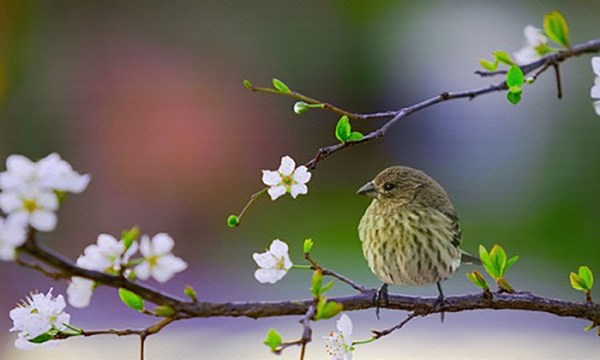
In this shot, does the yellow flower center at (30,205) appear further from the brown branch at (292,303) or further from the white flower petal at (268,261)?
the white flower petal at (268,261)

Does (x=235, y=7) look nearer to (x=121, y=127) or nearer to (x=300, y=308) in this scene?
(x=121, y=127)

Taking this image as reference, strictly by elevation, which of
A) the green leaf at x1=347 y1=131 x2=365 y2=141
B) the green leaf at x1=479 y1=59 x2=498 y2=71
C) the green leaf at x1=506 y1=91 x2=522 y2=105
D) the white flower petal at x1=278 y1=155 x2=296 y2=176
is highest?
the green leaf at x1=479 y1=59 x2=498 y2=71

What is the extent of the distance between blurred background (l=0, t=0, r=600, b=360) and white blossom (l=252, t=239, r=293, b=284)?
1.03m

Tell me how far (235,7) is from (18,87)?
1.41 ft

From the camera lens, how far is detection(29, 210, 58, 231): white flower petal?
0.74 ft

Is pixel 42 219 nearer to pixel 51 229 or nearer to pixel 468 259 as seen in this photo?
pixel 51 229

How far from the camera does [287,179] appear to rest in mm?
330

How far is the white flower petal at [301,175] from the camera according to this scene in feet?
1.05

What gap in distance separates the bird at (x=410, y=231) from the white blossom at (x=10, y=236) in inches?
9.1

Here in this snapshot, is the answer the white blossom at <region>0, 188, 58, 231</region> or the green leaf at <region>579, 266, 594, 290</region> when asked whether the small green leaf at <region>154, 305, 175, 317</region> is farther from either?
the green leaf at <region>579, 266, 594, 290</region>

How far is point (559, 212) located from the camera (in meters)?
1.65

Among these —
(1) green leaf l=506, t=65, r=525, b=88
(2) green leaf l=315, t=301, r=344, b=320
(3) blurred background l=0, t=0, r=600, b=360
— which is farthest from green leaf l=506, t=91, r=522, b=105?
(3) blurred background l=0, t=0, r=600, b=360

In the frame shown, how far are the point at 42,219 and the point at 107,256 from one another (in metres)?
0.04

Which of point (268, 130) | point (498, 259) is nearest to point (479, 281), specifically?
point (498, 259)
